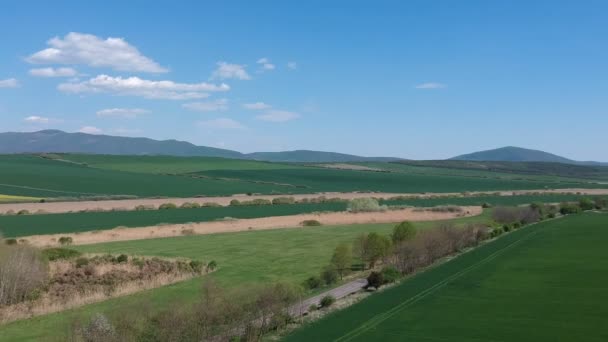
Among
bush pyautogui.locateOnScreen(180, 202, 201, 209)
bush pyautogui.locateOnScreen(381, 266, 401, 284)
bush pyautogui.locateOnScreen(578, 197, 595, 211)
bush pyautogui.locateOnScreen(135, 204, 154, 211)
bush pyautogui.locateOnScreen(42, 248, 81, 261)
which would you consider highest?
bush pyautogui.locateOnScreen(578, 197, 595, 211)

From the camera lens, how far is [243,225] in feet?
241

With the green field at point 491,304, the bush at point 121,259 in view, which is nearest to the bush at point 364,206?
the green field at point 491,304

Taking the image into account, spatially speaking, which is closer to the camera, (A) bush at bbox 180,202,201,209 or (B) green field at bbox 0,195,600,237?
(B) green field at bbox 0,195,600,237

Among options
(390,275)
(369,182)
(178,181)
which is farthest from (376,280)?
(369,182)

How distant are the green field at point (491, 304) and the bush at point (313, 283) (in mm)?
5010

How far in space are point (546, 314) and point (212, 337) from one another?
1874 centimetres

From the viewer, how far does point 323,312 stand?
29844mm

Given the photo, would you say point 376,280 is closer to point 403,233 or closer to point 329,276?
point 329,276

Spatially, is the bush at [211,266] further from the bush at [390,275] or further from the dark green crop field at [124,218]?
the dark green crop field at [124,218]

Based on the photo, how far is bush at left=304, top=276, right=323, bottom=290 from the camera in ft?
121

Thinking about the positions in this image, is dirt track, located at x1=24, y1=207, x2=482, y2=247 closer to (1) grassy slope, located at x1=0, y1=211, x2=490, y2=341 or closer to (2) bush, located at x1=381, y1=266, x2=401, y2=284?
(1) grassy slope, located at x1=0, y1=211, x2=490, y2=341

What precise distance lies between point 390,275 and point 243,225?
1490 inches

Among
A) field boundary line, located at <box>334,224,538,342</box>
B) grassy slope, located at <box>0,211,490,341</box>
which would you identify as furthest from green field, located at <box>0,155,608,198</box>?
field boundary line, located at <box>334,224,538,342</box>

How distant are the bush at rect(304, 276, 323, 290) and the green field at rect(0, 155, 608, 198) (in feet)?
269
